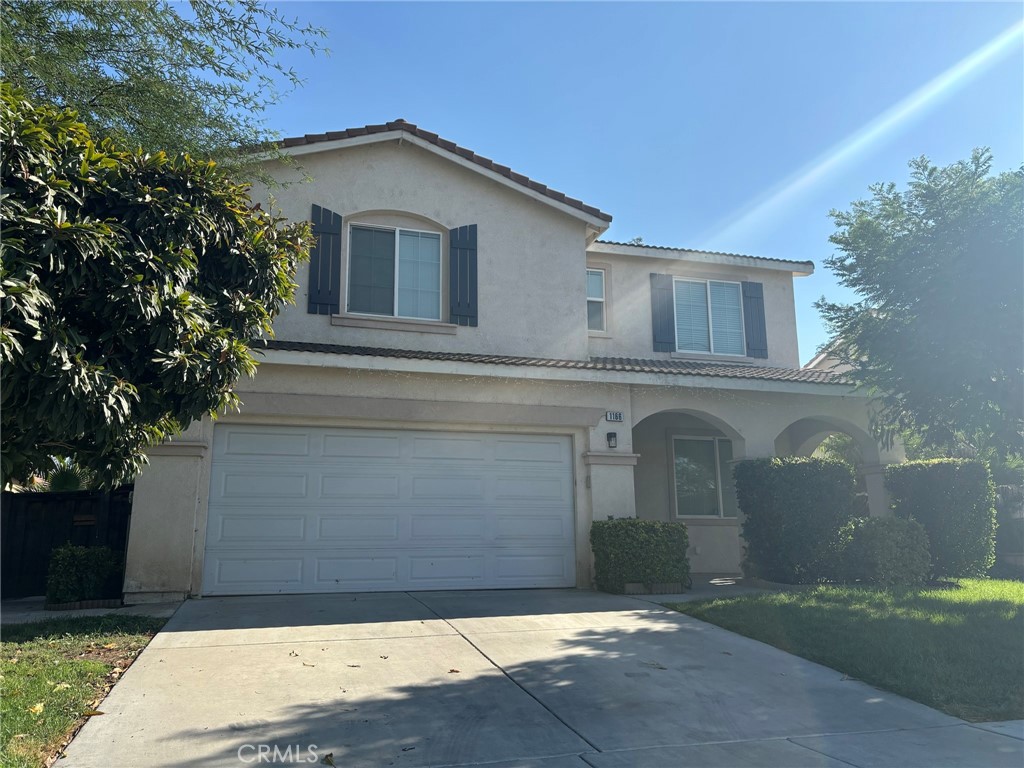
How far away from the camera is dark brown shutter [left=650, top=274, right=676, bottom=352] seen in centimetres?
1467

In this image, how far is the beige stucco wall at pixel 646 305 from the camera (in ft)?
47.9

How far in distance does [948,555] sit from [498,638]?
892 centimetres

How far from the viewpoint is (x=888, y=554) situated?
36.4 feet

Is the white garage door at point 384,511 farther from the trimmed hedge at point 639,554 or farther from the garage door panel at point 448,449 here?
the trimmed hedge at point 639,554

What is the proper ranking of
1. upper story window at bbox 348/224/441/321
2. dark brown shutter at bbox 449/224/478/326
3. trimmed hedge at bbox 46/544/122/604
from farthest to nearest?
dark brown shutter at bbox 449/224/478/326 → upper story window at bbox 348/224/441/321 → trimmed hedge at bbox 46/544/122/604

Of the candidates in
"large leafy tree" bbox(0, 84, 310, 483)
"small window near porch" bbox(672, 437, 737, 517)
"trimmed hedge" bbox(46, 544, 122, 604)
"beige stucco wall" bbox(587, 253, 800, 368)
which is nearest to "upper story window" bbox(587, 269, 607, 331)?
"beige stucco wall" bbox(587, 253, 800, 368)

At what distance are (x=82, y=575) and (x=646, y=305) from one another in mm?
10638

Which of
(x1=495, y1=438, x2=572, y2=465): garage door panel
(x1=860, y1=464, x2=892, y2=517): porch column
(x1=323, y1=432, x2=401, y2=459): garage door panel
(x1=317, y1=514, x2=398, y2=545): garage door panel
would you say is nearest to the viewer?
(x1=317, y1=514, x2=398, y2=545): garage door panel

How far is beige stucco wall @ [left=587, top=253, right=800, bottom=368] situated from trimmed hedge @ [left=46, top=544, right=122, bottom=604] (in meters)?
8.79

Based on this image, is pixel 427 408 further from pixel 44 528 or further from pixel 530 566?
pixel 44 528

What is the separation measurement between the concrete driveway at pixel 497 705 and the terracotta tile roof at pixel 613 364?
3.96m

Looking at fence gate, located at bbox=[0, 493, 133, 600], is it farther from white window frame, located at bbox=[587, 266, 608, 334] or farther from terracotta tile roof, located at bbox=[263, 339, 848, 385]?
white window frame, located at bbox=[587, 266, 608, 334]

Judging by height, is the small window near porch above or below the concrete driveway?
above

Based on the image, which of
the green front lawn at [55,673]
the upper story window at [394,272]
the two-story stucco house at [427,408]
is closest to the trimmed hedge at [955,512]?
the two-story stucco house at [427,408]
